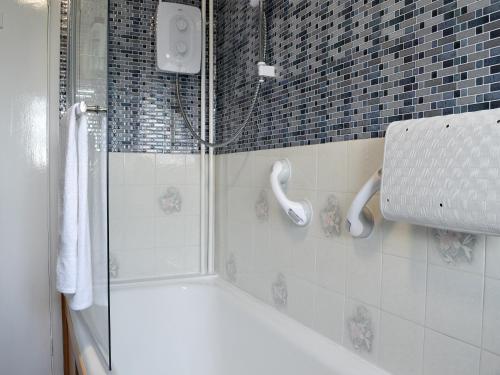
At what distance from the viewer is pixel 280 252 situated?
Result: 1.37 metres

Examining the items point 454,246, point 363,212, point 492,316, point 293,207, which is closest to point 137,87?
point 293,207

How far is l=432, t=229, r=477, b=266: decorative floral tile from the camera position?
75 cm

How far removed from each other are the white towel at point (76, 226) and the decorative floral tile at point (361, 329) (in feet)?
2.51

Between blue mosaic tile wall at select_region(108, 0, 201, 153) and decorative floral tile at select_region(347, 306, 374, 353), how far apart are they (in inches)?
44.6

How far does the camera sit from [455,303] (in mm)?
780

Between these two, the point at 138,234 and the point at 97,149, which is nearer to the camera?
the point at 97,149

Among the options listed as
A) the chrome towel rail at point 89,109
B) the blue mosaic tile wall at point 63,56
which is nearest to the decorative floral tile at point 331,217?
the chrome towel rail at point 89,109

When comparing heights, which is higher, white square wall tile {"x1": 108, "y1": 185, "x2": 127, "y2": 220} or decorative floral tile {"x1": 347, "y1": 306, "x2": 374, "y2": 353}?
white square wall tile {"x1": 108, "y1": 185, "x2": 127, "y2": 220}

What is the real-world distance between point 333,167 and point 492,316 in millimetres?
520

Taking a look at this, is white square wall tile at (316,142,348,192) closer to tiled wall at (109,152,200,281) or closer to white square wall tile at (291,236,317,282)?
white square wall tile at (291,236,317,282)

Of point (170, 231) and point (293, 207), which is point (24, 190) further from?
point (293, 207)

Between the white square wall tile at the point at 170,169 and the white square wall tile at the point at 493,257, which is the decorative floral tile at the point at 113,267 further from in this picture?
the white square wall tile at the point at 493,257

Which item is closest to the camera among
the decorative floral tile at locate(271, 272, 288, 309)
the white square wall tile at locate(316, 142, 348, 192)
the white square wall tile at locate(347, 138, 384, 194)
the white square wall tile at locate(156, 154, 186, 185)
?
the white square wall tile at locate(347, 138, 384, 194)

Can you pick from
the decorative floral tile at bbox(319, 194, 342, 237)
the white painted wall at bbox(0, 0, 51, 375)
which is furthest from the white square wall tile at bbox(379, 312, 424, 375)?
the white painted wall at bbox(0, 0, 51, 375)
